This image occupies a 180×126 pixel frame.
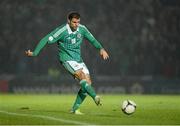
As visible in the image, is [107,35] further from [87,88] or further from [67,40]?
[87,88]

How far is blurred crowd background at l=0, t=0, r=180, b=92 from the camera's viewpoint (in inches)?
1071

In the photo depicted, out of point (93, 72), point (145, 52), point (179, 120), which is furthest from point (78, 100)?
point (145, 52)

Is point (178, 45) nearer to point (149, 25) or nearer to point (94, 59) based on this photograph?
point (149, 25)

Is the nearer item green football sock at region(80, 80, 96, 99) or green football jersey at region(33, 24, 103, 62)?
green football sock at region(80, 80, 96, 99)

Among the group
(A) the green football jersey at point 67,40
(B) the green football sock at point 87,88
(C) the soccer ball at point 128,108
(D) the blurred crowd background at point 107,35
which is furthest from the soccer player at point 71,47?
(D) the blurred crowd background at point 107,35

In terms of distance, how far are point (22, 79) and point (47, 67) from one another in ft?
4.41

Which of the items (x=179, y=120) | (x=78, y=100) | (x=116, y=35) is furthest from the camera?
(x=116, y=35)

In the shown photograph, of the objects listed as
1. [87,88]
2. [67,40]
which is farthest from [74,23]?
[87,88]

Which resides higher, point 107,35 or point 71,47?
point 107,35

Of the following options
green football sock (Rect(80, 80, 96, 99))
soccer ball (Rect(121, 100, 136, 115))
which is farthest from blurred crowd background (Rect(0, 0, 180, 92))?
soccer ball (Rect(121, 100, 136, 115))

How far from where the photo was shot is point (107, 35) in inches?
1123

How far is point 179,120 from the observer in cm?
998

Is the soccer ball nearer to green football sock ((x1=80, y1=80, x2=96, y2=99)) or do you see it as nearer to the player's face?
green football sock ((x1=80, y1=80, x2=96, y2=99))

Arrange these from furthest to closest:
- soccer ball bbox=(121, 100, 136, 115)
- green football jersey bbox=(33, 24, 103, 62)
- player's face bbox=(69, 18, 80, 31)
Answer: green football jersey bbox=(33, 24, 103, 62) → player's face bbox=(69, 18, 80, 31) → soccer ball bbox=(121, 100, 136, 115)
